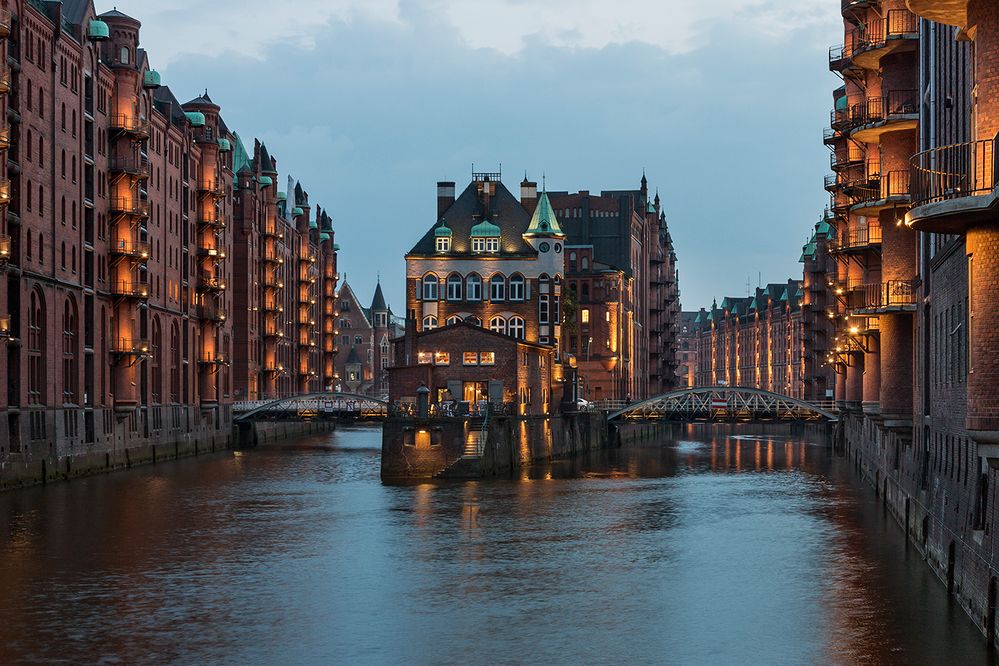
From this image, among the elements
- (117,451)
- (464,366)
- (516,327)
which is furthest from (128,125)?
(516,327)

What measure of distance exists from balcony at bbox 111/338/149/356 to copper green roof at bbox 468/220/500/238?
3849 cm

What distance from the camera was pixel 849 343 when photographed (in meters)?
85.6

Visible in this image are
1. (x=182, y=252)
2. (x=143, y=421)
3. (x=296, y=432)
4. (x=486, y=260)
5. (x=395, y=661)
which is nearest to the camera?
(x=395, y=661)

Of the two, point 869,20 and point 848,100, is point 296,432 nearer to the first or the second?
point 848,100

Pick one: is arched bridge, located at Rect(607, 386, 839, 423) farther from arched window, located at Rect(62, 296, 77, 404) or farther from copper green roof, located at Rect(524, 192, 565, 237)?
arched window, located at Rect(62, 296, 77, 404)

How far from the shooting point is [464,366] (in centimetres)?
9650

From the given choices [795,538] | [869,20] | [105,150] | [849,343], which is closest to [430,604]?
[795,538]

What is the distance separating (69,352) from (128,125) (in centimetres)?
1719

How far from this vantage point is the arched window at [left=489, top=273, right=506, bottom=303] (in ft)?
412

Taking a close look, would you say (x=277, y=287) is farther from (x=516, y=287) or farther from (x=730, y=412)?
(x=730, y=412)

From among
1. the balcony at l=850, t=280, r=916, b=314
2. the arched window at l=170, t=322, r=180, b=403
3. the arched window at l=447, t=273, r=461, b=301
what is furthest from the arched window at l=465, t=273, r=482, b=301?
the balcony at l=850, t=280, r=916, b=314

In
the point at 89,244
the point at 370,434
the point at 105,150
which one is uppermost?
the point at 105,150

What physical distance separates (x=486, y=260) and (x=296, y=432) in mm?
40176

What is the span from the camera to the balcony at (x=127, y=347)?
301 feet
